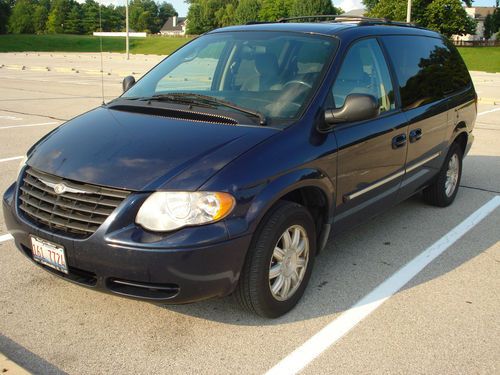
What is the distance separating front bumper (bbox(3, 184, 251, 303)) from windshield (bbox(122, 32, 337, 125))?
1002 mm

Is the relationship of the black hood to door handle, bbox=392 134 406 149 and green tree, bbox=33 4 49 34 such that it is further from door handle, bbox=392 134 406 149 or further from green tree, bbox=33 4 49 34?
green tree, bbox=33 4 49 34

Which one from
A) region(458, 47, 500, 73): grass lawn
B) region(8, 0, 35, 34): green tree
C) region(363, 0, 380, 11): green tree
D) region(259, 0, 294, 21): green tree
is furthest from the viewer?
region(259, 0, 294, 21): green tree

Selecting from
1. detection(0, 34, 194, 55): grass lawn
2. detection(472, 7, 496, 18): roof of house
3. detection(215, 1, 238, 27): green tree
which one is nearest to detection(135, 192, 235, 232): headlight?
detection(0, 34, 194, 55): grass lawn

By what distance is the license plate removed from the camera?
300cm

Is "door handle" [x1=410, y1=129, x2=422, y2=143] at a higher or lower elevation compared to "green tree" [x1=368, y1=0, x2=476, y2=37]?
lower

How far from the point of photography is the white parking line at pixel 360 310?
9.61 ft

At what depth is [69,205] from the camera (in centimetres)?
300

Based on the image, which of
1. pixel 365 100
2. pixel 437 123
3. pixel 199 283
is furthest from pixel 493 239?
pixel 199 283

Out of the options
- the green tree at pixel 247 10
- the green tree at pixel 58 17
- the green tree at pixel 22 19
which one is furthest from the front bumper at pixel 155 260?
the green tree at pixel 58 17

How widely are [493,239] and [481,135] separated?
6.03m

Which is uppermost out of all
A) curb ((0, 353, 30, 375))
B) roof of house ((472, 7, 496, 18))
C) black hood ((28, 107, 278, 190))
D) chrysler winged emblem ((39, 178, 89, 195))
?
roof of house ((472, 7, 496, 18))

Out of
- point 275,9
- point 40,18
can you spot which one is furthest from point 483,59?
point 40,18

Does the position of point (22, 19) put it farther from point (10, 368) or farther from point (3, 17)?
point (10, 368)

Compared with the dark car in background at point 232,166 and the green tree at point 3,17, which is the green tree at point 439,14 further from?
the dark car in background at point 232,166
